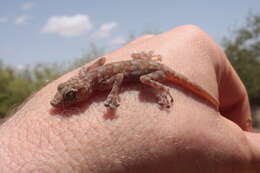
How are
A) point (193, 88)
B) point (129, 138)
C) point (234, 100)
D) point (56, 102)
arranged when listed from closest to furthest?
point (129, 138), point (56, 102), point (193, 88), point (234, 100)

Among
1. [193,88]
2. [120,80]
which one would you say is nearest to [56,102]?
[120,80]

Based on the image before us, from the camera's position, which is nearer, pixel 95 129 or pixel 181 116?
pixel 95 129

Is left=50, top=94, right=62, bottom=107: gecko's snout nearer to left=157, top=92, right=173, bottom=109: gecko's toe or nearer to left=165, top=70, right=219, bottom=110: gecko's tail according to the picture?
left=157, top=92, right=173, bottom=109: gecko's toe

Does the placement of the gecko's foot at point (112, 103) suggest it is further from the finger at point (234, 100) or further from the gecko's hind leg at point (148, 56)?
the finger at point (234, 100)

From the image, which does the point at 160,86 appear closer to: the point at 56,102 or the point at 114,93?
the point at 114,93

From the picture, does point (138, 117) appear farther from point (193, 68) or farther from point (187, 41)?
point (187, 41)

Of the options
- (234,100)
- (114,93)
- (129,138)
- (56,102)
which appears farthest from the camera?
(234,100)

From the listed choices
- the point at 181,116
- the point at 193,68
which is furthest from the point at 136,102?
the point at 193,68
